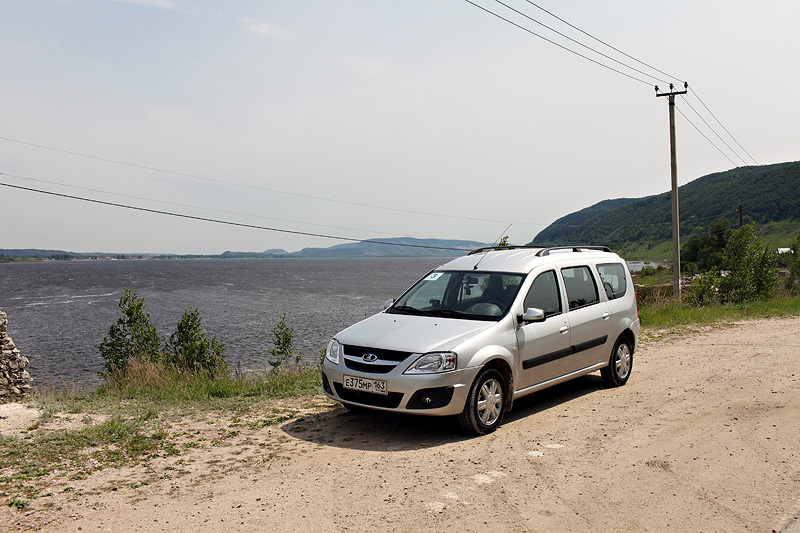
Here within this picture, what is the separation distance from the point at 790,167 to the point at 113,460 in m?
150

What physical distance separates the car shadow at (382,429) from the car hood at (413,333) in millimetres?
904

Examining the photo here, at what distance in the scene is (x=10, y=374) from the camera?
8750mm

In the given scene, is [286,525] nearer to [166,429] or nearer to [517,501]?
[517,501]

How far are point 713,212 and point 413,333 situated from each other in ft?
462

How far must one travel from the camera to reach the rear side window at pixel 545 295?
737 cm

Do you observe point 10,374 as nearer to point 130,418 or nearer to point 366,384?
point 130,418

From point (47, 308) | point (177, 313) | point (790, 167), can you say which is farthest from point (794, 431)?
point (790, 167)

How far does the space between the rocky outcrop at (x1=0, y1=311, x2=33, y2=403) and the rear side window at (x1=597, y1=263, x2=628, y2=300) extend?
8276mm

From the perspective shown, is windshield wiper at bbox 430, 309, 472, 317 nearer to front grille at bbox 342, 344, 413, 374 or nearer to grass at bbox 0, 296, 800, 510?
front grille at bbox 342, 344, 413, 374

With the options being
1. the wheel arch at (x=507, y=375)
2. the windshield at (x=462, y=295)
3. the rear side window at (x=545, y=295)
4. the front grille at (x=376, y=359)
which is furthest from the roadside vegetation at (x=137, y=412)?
the rear side window at (x=545, y=295)

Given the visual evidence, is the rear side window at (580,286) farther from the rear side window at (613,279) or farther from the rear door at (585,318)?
the rear side window at (613,279)

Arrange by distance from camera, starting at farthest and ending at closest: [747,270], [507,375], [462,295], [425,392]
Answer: [747,270] → [462,295] → [507,375] → [425,392]

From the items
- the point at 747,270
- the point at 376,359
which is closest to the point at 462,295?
the point at 376,359

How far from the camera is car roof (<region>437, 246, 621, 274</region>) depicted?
303 inches
